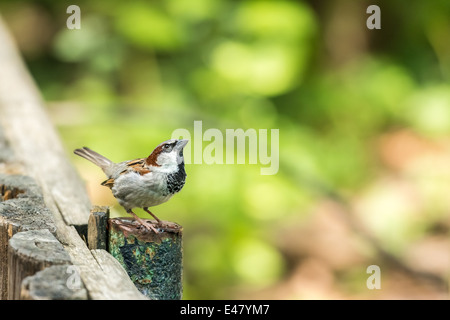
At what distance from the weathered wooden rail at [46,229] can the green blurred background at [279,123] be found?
1.57 metres

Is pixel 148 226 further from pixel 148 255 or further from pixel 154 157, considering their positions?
pixel 154 157

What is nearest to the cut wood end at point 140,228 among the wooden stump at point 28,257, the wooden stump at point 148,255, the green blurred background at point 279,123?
the wooden stump at point 148,255

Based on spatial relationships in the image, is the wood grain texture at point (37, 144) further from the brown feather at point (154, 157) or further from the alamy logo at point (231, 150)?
the alamy logo at point (231, 150)

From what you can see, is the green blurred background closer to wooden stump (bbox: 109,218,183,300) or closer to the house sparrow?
the house sparrow

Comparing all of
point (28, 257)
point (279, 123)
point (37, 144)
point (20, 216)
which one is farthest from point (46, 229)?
point (279, 123)

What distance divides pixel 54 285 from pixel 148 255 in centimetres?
49

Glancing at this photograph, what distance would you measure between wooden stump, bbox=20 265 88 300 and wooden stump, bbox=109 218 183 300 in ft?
1.24

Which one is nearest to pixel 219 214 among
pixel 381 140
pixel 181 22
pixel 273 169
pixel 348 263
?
pixel 273 169

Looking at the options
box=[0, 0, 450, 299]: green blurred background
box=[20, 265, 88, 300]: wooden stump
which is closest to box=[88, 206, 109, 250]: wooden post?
box=[20, 265, 88, 300]: wooden stump

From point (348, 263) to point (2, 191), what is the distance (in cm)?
361

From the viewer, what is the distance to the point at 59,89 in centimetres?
600

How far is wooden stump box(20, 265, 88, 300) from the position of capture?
50.2 inches

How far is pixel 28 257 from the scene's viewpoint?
4.58 feet
